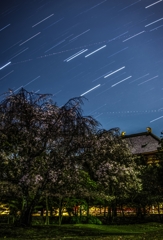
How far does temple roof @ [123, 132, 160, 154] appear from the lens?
46062 mm

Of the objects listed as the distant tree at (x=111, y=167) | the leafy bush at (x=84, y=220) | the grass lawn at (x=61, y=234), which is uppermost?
the distant tree at (x=111, y=167)

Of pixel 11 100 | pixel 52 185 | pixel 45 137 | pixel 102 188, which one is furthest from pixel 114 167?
pixel 11 100

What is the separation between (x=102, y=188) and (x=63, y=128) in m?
9.25

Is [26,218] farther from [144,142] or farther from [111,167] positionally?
[144,142]

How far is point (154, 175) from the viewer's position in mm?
27875

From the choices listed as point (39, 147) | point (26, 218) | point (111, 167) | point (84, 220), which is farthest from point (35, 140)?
point (84, 220)

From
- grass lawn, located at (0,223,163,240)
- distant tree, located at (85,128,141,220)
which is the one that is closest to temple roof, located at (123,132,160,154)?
distant tree, located at (85,128,141,220)

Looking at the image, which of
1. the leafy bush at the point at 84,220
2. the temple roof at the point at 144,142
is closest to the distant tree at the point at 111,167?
the leafy bush at the point at 84,220

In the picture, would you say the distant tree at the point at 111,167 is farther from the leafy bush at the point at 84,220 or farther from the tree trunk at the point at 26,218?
the tree trunk at the point at 26,218

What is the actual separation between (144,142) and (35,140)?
38.6 m

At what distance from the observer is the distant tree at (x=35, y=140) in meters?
13.3

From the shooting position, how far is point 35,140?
44.7ft

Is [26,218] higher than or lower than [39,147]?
lower

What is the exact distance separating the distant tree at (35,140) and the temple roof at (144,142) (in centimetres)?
3267
